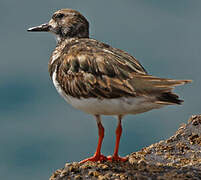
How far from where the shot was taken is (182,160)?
12672mm

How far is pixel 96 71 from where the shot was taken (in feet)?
34.3

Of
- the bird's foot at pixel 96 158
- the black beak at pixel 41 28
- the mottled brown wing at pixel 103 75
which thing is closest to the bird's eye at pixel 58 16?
the black beak at pixel 41 28

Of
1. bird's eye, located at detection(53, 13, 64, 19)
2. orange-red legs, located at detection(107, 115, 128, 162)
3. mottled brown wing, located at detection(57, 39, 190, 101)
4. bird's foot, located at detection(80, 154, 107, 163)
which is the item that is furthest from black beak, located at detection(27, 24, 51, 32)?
bird's foot, located at detection(80, 154, 107, 163)

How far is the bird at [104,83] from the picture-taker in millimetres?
9852

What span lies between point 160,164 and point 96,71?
347cm

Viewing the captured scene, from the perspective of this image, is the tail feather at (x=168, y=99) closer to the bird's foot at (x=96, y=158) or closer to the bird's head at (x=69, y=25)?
the bird's foot at (x=96, y=158)

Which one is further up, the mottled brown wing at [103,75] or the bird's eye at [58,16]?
the bird's eye at [58,16]

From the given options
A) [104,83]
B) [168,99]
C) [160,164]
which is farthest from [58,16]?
[160,164]

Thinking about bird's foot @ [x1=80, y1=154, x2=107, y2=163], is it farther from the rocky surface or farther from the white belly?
the white belly

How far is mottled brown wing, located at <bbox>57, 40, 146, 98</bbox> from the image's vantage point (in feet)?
33.1

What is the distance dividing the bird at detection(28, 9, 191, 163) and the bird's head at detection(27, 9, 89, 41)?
207mm

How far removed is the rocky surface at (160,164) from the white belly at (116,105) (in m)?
1.42

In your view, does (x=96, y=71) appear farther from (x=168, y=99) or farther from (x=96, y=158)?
(x=96, y=158)

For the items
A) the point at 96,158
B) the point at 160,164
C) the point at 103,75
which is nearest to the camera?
the point at 103,75
